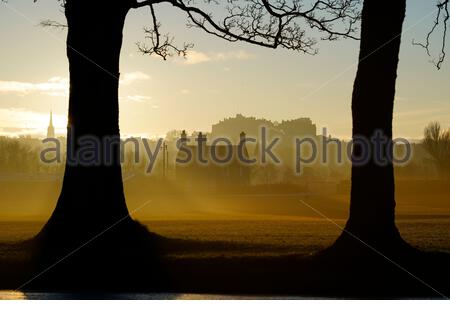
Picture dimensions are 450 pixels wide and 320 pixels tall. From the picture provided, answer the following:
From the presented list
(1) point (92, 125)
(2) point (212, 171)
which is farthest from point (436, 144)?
(1) point (92, 125)

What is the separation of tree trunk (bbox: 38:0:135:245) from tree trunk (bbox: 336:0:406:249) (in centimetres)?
617

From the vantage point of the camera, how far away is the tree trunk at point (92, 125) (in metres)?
16.8

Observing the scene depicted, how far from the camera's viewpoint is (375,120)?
564 inches

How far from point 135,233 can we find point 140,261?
8.40ft

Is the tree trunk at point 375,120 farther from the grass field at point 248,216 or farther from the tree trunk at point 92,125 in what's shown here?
the tree trunk at point 92,125

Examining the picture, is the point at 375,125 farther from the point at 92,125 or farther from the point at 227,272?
the point at 92,125

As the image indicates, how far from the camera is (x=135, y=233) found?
16766 millimetres

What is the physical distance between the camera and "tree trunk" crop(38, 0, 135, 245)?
16828 mm

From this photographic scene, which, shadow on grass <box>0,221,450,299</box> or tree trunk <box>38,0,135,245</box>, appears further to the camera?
tree trunk <box>38,0,135,245</box>

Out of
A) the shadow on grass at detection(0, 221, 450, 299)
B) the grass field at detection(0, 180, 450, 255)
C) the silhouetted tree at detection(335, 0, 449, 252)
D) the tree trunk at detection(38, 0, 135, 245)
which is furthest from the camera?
the grass field at detection(0, 180, 450, 255)

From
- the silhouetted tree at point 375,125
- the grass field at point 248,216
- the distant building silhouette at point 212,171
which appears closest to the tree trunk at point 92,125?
the grass field at point 248,216

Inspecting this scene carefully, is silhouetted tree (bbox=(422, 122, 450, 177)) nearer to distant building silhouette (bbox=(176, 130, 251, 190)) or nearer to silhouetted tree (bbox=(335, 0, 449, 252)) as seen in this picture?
distant building silhouette (bbox=(176, 130, 251, 190))

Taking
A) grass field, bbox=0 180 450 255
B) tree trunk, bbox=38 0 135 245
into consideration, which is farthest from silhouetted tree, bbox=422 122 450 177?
tree trunk, bbox=38 0 135 245

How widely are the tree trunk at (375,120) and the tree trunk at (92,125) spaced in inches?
243
